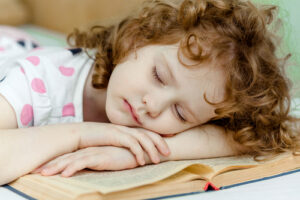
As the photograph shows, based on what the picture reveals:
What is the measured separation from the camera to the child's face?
2.63 feet

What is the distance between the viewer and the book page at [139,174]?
591 millimetres

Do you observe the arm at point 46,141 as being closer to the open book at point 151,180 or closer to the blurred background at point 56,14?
the open book at point 151,180

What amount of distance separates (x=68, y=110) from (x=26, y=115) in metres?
0.13

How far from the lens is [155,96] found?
2.61 feet

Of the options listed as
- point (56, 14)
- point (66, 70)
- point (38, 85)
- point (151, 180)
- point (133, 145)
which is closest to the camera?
point (151, 180)

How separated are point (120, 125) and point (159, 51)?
17cm

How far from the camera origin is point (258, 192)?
670 millimetres

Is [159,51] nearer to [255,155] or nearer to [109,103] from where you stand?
[109,103]

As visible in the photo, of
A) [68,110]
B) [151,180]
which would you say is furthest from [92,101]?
[151,180]

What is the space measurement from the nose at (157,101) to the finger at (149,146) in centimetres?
5

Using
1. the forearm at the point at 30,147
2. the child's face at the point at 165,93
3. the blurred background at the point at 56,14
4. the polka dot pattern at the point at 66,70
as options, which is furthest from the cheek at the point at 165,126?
the blurred background at the point at 56,14

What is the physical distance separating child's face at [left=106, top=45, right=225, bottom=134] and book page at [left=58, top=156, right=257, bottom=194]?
100 mm

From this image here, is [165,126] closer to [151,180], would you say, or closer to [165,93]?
[165,93]

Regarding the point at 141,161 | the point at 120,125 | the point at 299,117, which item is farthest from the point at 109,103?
the point at 299,117
